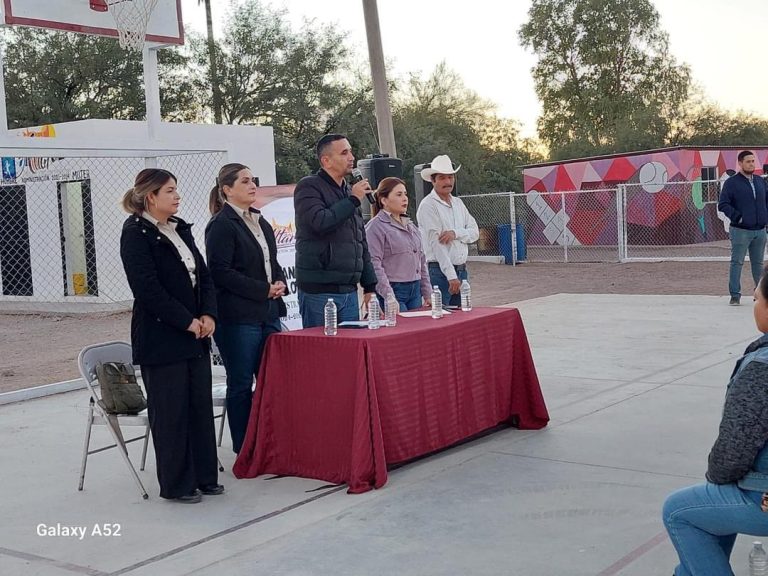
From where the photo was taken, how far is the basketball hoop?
1019 cm

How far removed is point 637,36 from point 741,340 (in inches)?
1722

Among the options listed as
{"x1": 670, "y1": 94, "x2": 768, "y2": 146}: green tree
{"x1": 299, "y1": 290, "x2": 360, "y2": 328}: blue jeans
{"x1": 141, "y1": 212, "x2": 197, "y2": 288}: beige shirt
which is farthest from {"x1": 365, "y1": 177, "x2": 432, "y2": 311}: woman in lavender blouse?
{"x1": 670, "y1": 94, "x2": 768, "y2": 146}: green tree

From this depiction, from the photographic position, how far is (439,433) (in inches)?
222

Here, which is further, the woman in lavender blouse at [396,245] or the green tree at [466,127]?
the green tree at [466,127]

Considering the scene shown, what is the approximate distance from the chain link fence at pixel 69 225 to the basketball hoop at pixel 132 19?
252 inches

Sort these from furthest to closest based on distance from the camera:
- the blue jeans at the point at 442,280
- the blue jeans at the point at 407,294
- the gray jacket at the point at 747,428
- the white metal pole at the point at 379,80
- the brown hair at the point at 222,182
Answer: the white metal pole at the point at 379,80 → the blue jeans at the point at 442,280 → the blue jeans at the point at 407,294 → the brown hair at the point at 222,182 → the gray jacket at the point at 747,428

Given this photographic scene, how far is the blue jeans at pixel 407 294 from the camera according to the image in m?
7.05

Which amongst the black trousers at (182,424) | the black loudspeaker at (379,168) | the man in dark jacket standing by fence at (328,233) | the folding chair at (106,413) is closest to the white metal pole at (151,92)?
the black loudspeaker at (379,168)

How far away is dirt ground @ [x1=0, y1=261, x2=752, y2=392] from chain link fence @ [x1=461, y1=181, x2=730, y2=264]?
2104mm

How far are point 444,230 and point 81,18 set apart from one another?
16.7 ft

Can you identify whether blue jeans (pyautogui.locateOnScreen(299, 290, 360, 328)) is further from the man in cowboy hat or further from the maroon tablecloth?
the man in cowboy hat

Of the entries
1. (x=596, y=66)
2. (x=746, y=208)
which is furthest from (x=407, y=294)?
(x=596, y=66)

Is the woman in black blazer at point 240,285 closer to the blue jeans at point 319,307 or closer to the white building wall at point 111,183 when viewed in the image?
the blue jeans at point 319,307

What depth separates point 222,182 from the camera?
5.67m
